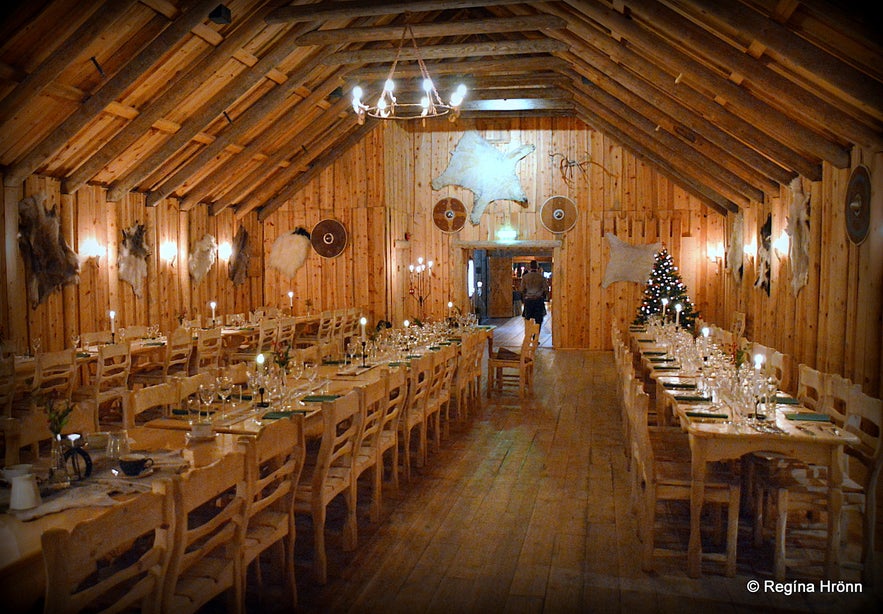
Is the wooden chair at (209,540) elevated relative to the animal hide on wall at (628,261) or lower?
lower

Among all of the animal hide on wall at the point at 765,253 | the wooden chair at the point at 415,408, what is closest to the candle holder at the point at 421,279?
the animal hide on wall at the point at 765,253

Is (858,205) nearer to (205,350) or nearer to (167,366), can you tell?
(167,366)

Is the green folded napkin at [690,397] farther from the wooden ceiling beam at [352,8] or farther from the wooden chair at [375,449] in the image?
the wooden ceiling beam at [352,8]

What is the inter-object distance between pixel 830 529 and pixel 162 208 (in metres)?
11.8

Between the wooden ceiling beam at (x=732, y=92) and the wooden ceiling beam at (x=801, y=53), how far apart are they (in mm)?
1301

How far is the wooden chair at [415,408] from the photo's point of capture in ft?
19.7

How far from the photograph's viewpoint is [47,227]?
383 inches

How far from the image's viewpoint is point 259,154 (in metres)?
13.7

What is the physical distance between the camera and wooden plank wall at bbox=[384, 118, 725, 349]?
1523 cm

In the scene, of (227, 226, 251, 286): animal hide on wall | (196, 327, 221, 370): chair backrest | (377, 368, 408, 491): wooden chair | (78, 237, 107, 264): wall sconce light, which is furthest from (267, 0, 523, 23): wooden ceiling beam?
(227, 226, 251, 286): animal hide on wall

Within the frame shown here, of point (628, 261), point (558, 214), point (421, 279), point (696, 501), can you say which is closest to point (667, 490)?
point (696, 501)

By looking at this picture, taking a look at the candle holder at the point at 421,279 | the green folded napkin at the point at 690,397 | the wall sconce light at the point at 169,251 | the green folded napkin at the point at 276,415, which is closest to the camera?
the green folded napkin at the point at 276,415

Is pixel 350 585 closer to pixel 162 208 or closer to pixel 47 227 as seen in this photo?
pixel 47 227

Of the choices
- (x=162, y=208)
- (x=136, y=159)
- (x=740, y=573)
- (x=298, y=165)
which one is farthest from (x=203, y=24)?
(x=740, y=573)
